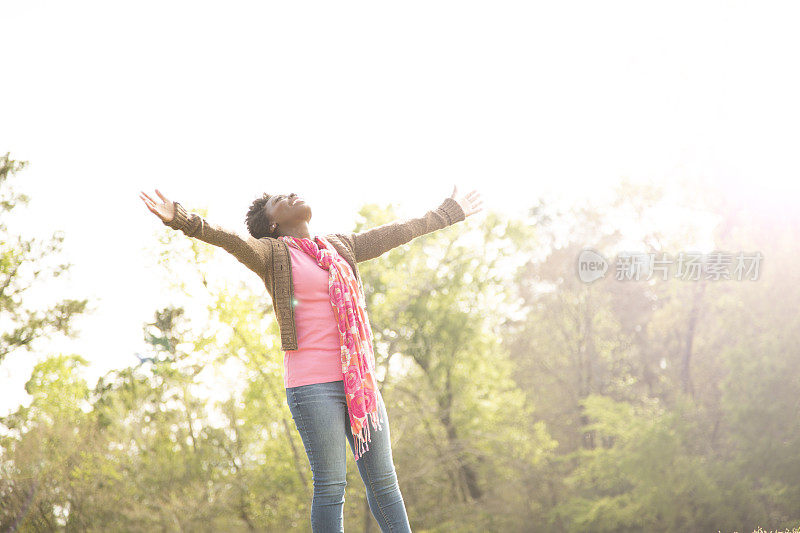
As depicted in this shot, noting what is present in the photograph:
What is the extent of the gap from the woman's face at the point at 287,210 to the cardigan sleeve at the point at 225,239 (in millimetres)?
221

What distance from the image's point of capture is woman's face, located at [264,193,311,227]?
2580mm

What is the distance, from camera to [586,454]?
14.9 meters

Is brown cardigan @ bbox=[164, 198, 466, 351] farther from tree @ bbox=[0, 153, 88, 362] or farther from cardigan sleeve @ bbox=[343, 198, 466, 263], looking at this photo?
tree @ bbox=[0, 153, 88, 362]

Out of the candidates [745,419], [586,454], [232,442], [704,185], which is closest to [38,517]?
[232,442]

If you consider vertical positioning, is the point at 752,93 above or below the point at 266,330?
above

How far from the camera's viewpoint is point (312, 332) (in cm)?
237

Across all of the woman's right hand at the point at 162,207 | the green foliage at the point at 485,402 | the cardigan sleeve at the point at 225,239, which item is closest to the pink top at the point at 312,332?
the cardigan sleeve at the point at 225,239

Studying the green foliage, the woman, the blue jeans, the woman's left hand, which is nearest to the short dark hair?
Answer: the woman

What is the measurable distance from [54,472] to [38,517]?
85cm

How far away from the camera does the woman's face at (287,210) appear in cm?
258

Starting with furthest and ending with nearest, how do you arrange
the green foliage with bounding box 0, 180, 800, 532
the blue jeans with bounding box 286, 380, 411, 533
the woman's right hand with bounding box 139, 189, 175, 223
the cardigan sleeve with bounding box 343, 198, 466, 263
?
the green foliage with bounding box 0, 180, 800, 532 < the cardigan sleeve with bounding box 343, 198, 466, 263 < the blue jeans with bounding box 286, 380, 411, 533 < the woman's right hand with bounding box 139, 189, 175, 223

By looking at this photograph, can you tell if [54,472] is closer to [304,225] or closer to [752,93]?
[304,225]

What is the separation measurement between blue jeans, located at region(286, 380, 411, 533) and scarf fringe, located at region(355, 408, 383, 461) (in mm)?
15

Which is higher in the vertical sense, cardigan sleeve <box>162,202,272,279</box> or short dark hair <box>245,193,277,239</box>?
short dark hair <box>245,193,277,239</box>
